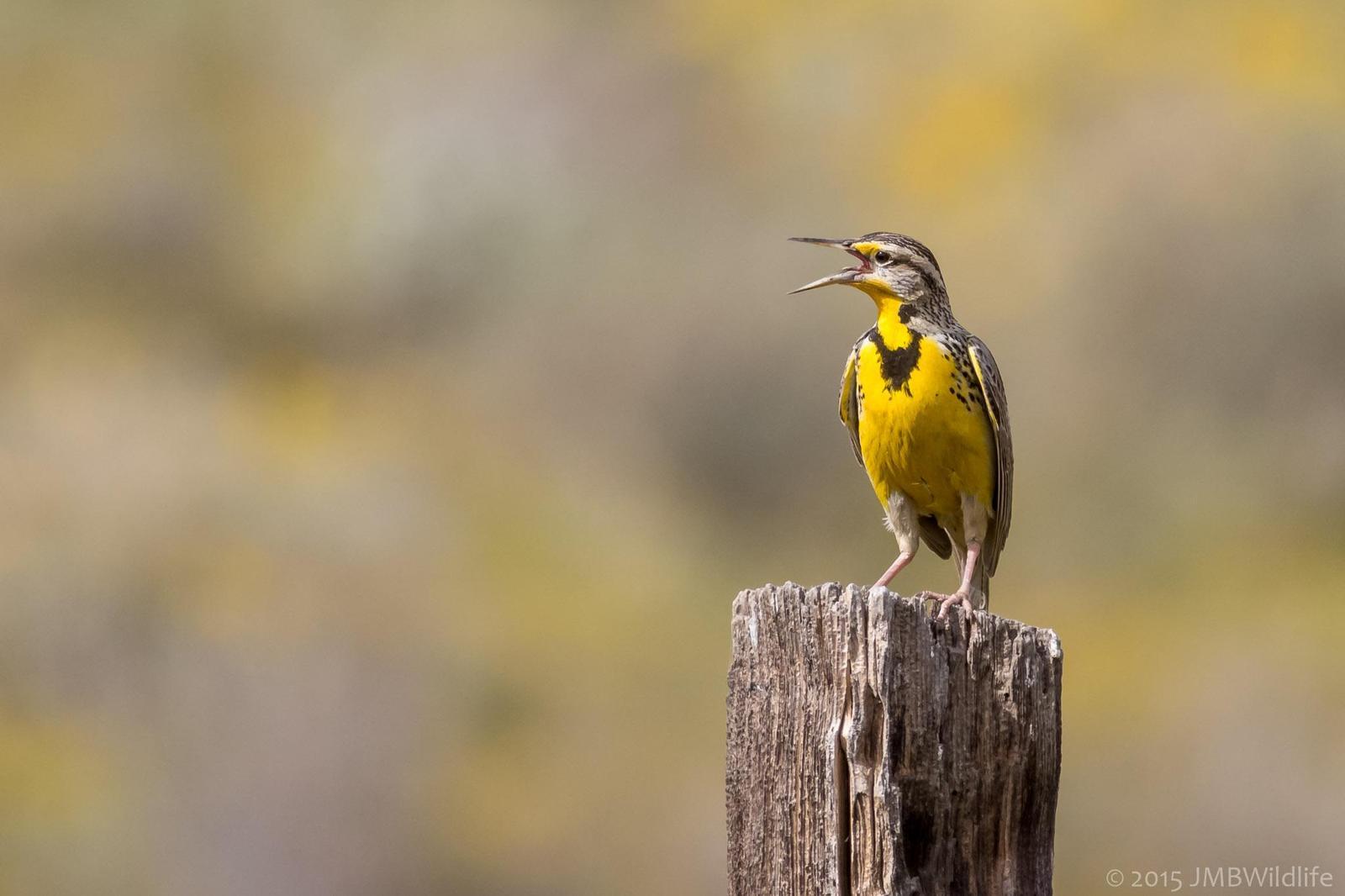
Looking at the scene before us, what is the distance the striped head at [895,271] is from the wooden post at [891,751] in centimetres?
274

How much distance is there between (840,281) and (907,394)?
0.52 metres

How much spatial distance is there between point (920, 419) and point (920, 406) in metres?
0.05

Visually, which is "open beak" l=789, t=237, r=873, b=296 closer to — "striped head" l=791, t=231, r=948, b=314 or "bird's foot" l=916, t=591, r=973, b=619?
"striped head" l=791, t=231, r=948, b=314

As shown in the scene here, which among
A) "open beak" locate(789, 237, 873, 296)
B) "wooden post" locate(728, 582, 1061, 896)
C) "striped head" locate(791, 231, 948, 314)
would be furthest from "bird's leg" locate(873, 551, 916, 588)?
"wooden post" locate(728, 582, 1061, 896)

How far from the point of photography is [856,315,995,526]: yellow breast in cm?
721

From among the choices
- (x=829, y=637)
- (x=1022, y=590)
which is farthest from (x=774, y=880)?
(x=1022, y=590)

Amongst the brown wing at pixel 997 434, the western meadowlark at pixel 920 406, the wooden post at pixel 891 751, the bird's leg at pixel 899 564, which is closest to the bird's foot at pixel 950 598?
the western meadowlark at pixel 920 406

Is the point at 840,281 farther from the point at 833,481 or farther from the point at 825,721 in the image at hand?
the point at 833,481

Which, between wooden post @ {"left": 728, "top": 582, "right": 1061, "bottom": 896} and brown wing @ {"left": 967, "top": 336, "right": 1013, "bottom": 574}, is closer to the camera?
wooden post @ {"left": 728, "top": 582, "right": 1061, "bottom": 896}

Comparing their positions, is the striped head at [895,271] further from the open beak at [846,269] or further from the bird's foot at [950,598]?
the bird's foot at [950,598]

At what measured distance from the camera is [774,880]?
4.78 metres

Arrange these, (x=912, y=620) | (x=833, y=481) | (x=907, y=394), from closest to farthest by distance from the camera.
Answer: (x=912, y=620) < (x=907, y=394) < (x=833, y=481)

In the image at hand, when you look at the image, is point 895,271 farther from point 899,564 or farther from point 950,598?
point 950,598

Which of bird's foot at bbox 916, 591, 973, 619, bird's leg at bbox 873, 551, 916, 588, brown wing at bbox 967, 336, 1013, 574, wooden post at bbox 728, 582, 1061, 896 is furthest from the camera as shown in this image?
brown wing at bbox 967, 336, 1013, 574
